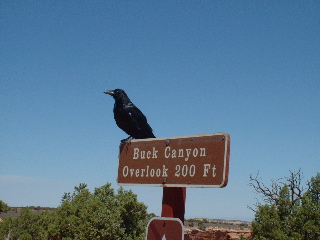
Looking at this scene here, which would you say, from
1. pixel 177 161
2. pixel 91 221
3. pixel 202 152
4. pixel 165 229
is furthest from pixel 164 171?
pixel 91 221

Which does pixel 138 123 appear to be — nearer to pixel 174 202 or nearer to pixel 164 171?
pixel 164 171

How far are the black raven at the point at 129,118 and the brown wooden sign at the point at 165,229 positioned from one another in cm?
189

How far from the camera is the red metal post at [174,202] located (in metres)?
3.35

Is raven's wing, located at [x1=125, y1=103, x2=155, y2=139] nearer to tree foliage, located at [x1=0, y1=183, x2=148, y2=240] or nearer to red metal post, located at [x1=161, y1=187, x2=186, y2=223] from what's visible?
red metal post, located at [x1=161, y1=187, x2=186, y2=223]

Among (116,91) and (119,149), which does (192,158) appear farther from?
(116,91)

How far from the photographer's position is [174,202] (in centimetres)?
337

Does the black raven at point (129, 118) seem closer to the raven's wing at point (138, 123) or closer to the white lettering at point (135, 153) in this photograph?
the raven's wing at point (138, 123)

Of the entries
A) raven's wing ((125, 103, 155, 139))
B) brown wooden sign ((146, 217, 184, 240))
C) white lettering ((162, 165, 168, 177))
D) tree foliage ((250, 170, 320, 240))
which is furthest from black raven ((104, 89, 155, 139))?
tree foliage ((250, 170, 320, 240))

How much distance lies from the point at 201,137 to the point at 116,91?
2866mm

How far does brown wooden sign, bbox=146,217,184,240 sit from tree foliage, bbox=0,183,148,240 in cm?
2178

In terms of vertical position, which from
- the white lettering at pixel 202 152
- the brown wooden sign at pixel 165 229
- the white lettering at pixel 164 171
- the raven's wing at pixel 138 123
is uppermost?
the raven's wing at pixel 138 123

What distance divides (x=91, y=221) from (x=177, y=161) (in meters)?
22.4

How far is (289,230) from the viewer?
51.6 ft

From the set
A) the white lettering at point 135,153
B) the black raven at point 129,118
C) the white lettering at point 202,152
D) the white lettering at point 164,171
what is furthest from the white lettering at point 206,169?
the black raven at point 129,118
